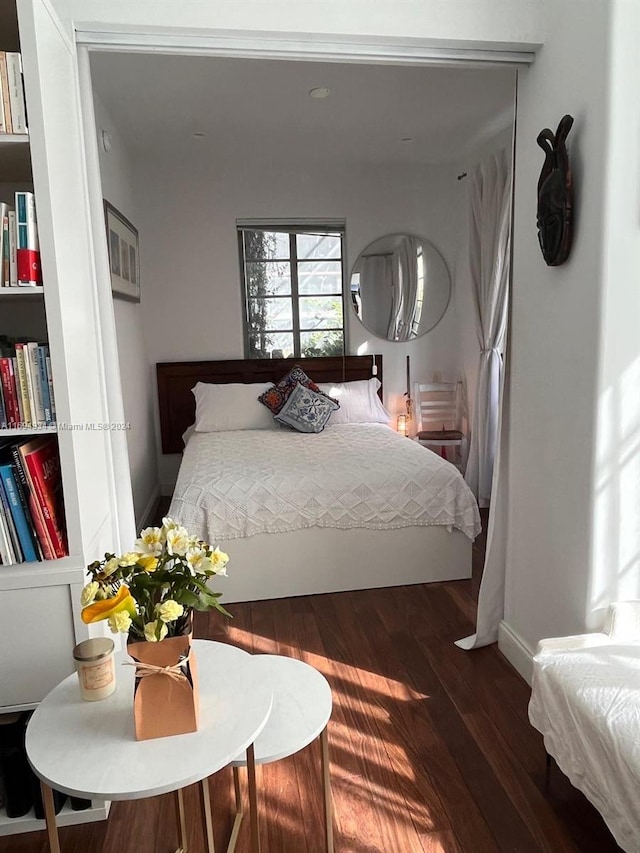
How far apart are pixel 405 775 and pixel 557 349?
57.1 inches

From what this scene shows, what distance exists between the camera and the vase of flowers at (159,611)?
48.0 inches

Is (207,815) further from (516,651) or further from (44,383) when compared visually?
(516,651)

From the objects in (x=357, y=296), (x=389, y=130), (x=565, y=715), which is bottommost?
(x=565, y=715)

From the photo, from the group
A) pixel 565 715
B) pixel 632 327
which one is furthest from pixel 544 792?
pixel 632 327

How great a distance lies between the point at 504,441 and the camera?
247cm

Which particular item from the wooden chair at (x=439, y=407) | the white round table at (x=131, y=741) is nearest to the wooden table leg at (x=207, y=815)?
the white round table at (x=131, y=741)

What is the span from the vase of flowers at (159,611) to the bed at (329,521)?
171cm

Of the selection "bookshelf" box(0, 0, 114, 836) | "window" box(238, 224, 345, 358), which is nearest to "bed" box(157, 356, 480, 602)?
"bookshelf" box(0, 0, 114, 836)

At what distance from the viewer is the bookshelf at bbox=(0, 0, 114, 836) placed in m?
1.51

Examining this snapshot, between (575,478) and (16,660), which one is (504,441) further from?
(16,660)

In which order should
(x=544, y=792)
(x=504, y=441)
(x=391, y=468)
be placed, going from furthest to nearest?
1. (x=391, y=468)
2. (x=504, y=441)
3. (x=544, y=792)

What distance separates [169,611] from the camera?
1.19m

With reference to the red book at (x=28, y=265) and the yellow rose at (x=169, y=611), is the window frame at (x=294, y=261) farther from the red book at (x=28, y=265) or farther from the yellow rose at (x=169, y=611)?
the yellow rose at (x=169, y=611)

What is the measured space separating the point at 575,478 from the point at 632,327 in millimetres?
501
